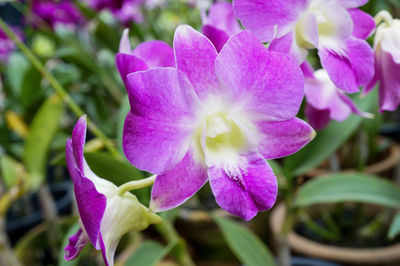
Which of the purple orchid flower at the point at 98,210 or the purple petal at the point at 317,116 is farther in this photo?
the purple petal at the point at 317,116

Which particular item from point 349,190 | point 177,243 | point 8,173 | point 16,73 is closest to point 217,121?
point 177,243

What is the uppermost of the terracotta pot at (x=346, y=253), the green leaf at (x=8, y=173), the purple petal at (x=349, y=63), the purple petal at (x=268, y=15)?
the purple petal at (x=268, y=15)

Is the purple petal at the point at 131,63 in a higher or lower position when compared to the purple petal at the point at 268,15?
lower

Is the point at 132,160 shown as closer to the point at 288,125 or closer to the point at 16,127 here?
the point at 288,125

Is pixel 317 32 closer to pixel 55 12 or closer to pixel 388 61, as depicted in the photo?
pixel 388 61

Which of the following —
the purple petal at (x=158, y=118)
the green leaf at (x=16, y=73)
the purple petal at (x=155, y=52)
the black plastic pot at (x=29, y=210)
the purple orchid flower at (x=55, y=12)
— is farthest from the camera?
the purple orchid flower at (x=55, y=12)

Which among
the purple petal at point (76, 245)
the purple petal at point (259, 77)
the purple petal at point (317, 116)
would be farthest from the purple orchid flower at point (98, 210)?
the purple petal at point (317, 116)

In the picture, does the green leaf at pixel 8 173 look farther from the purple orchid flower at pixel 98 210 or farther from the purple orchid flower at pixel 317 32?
the purple orchid flower at pixel 317 32

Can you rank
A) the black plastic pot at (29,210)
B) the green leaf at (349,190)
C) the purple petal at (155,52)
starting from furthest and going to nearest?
the black plastic pot at (29,210), the green leaf at (349,190), the purple petal at (155,52)
